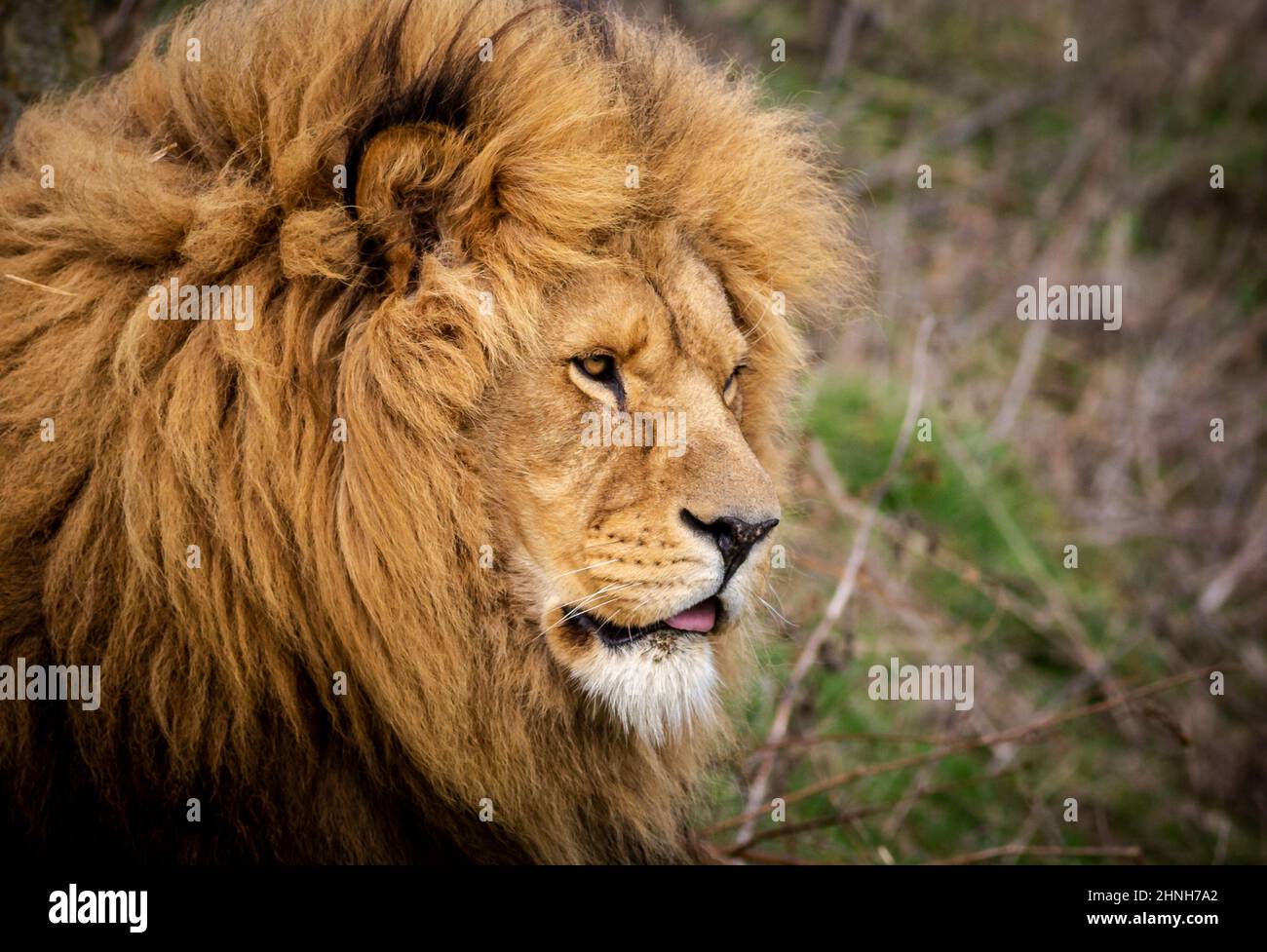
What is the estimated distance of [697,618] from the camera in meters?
2.52

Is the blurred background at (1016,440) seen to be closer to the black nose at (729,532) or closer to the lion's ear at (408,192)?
the black nose at (729,532)

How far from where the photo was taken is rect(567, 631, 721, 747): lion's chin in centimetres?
248

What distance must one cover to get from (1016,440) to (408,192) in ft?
16.7

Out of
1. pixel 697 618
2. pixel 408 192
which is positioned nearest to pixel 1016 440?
pixel 697 618

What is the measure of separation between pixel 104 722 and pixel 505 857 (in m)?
0.89

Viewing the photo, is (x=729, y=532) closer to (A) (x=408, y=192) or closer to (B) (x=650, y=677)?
(B) (x=650, y=677)

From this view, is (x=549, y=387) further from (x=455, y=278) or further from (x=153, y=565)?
(x=153, y=565)

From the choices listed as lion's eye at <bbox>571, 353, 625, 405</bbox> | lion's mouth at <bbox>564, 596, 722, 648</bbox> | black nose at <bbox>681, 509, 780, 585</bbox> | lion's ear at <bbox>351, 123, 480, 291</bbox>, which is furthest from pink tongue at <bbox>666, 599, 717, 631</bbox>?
lion's ear at <bbox>351, 123, 480, 291</bbox>

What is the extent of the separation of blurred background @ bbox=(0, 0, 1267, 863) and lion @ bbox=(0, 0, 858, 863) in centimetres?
93

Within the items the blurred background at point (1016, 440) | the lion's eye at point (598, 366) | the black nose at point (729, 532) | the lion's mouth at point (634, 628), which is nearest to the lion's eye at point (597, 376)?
the lion's eye at point (598, 366)

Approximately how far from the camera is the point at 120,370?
2373 mm

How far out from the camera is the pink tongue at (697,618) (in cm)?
250

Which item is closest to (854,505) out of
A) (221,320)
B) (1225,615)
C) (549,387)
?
(1225,615)

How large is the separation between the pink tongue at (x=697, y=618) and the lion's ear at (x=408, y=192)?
877 mm
